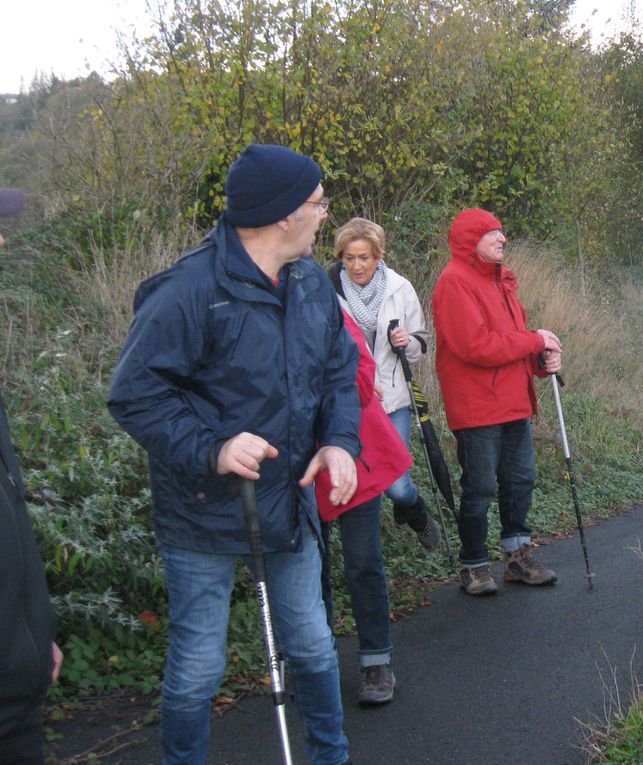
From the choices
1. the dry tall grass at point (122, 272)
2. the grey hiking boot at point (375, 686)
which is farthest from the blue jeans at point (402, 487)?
the dry tall grass at point (122, 272)

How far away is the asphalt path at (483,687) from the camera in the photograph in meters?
4.21

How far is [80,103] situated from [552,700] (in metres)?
7.46

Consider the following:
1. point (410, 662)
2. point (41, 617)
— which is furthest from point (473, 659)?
point (41, 617)

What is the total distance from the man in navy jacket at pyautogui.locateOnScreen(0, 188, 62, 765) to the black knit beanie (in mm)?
879

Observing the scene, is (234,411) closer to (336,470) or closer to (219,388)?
(219,388)

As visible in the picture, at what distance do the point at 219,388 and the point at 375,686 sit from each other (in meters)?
2.05

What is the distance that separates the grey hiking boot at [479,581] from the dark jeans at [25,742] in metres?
3.96

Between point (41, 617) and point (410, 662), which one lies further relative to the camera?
point (410, 662)

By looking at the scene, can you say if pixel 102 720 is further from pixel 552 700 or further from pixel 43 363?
pixel 43 363

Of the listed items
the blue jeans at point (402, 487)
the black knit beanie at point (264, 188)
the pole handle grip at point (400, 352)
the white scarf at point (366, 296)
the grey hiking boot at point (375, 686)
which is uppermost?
the black knit beanie at point (264, 188)

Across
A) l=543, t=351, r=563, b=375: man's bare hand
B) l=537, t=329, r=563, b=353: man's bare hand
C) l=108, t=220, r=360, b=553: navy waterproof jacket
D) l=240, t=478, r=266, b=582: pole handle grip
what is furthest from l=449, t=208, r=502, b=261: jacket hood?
l=240, t=478, r=266, b=582: pole handle grip

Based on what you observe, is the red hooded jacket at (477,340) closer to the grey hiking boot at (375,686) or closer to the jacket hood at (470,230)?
the jacket hood at (470,230)

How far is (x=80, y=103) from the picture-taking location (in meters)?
9.86

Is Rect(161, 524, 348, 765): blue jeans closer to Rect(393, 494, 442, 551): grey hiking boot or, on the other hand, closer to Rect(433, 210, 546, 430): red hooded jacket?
Rect(393, 494, 442, 551): grey hiking boot
